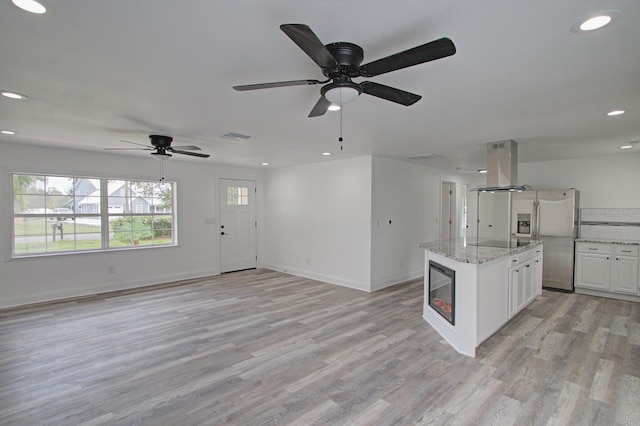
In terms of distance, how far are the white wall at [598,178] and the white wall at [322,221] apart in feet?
12.2

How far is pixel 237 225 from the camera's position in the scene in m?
7.28

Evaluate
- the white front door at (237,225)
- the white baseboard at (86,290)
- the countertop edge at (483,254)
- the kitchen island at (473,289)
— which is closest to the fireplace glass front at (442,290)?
the kitchen island at (473,289)

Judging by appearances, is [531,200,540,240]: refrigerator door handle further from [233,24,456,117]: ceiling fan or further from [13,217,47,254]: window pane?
[13,217,47,254]: window pane

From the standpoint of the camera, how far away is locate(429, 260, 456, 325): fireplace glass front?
333 cm

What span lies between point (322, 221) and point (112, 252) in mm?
3846

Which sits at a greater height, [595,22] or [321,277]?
[595,22]

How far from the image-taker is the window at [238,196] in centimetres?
716

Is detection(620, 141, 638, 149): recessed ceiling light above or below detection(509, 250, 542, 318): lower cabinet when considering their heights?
above

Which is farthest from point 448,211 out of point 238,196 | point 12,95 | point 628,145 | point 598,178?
point 12,95

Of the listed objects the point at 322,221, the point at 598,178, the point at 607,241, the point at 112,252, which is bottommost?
the point at 112,252

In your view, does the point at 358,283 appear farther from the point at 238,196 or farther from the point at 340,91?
the point at 340,91

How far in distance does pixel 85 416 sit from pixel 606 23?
398 centimetres

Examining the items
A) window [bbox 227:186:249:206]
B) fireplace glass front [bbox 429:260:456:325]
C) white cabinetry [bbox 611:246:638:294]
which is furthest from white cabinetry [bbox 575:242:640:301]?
window [bbox 227:186:249:206]

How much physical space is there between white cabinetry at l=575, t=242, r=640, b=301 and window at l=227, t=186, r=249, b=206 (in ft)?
21.6
